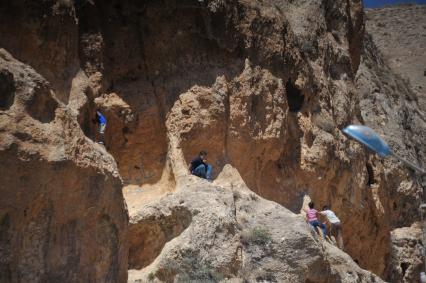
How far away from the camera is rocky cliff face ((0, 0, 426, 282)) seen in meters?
6.45

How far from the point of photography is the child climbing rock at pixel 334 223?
34.1ft

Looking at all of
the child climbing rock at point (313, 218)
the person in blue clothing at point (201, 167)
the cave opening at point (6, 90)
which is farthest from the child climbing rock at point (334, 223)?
the cave opening at point (6, 90)

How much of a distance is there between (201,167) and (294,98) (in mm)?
3143

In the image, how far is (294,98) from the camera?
1102 centimetres

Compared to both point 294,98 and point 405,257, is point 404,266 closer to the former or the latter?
point 405,257

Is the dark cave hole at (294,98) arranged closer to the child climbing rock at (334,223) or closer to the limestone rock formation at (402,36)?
the child climbing rock at (334,223)

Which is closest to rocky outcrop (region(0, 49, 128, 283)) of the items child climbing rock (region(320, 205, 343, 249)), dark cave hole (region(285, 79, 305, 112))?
child climbing rock (region(320, 205, 343, 249))

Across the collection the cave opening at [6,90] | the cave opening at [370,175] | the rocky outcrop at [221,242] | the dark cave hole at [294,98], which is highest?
the dark cave hole at [294,98]

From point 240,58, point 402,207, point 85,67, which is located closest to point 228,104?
point 240,58

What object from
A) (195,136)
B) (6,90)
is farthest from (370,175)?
(6,90)

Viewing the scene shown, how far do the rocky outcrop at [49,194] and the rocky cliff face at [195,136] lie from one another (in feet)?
0.07

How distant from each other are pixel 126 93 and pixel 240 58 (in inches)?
71.3

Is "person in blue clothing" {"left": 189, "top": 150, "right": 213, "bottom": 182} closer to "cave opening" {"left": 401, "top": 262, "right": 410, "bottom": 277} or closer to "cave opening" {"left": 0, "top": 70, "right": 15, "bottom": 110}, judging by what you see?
"cave opening" {"left": 0, "top": 70, "right": 15, "bottom": 110}

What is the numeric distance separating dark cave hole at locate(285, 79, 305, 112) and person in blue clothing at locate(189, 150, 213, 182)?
9.14ft
